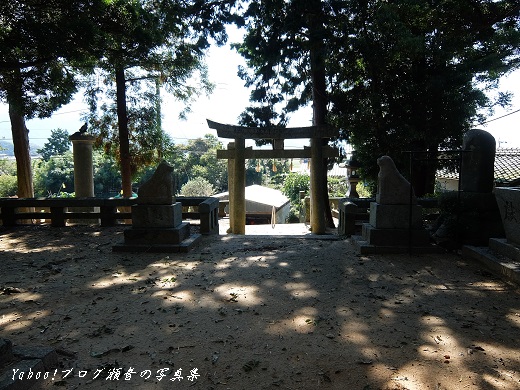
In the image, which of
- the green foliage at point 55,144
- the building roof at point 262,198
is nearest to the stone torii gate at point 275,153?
the building roof at point 262,198

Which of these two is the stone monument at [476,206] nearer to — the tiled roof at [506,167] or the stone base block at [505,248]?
the stone base block at [505,248]

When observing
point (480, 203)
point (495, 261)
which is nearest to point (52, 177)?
point (480, 203)

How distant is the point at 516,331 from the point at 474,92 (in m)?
7.44

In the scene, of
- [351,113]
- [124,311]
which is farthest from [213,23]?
[124,311]

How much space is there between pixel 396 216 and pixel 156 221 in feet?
14.5

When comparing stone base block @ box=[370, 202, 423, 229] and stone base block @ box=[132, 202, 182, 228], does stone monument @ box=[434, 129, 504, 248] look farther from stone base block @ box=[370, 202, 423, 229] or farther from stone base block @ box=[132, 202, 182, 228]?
stone base block @ box=[132, 202, 182, 228]

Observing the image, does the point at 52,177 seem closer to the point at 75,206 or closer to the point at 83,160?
the point at 83,160

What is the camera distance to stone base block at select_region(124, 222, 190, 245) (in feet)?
21.8

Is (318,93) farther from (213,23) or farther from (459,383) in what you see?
(459,383)

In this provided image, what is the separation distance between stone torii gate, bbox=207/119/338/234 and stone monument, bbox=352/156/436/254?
15.1ft

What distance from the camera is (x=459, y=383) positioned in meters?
2.49

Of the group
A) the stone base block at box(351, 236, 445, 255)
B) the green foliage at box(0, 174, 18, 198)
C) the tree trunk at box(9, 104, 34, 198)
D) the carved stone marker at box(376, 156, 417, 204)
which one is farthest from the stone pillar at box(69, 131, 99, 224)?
the green foliage at box(0, 174, 18, 198)

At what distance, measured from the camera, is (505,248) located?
205 inches

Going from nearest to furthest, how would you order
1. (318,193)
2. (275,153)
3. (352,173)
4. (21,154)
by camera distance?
(318,193)
(275,153)
(21,154)
(352,173)
